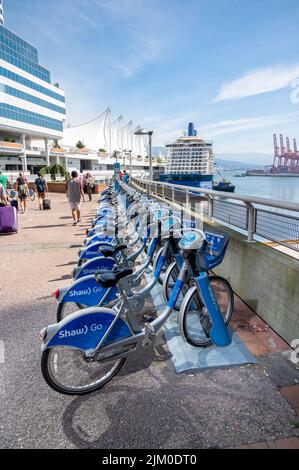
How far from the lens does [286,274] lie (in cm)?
275

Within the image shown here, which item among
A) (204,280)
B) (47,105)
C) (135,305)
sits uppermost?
(47,105)

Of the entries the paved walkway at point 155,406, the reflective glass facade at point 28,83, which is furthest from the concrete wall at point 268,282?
the reflective glass facade at point 28,83

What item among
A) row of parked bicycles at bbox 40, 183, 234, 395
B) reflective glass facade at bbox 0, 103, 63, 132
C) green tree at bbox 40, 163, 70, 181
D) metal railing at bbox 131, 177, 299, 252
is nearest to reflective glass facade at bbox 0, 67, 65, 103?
reflective glass facade at bbox 0, 103, 63, 132

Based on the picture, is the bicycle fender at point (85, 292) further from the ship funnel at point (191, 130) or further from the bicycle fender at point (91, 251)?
the ship funnel at point (191, 130)

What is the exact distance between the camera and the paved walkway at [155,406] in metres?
1.88

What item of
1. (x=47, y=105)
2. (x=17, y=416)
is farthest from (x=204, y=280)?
(x=47, y=105)

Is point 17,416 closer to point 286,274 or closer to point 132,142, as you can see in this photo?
point 286,274

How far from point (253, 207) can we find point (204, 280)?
132cm

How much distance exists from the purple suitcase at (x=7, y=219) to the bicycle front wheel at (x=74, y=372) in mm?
6582

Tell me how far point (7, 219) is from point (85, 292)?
21.2 feet

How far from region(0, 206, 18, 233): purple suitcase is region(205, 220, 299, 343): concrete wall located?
22.1 ft

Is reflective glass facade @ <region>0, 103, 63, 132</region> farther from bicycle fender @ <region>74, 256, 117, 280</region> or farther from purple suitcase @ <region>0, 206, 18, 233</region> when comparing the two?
bicycle fender @ <region>74, 256, 117, 280</region>

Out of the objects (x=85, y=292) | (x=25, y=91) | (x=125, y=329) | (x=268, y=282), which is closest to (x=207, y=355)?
(x=125, y=329)

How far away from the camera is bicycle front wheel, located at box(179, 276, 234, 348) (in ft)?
8.71
